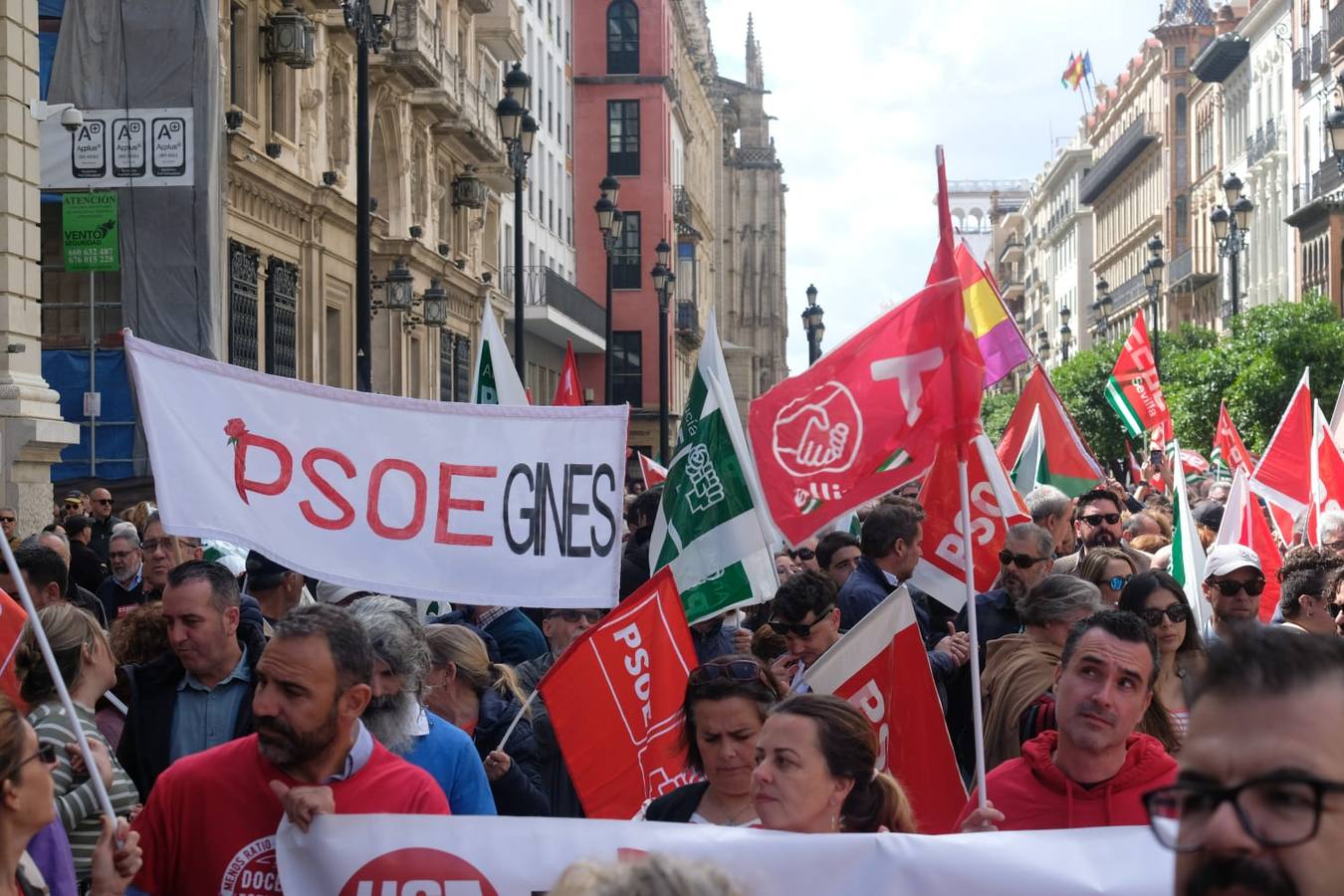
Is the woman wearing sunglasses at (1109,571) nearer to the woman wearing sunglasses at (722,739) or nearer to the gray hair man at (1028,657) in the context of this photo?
the gray hair man at (1028,657)

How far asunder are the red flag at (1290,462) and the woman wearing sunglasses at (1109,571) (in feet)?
19.6

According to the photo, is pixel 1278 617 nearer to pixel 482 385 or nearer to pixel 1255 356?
pixel 482 385

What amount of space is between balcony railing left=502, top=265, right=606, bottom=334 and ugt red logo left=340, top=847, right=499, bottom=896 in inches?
1657

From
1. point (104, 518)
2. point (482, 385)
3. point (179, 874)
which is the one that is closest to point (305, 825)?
point (179, 874)

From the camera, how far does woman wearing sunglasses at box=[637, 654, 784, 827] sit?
5.19m

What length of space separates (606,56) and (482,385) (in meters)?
59.4

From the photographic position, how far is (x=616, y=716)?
6.40 meters

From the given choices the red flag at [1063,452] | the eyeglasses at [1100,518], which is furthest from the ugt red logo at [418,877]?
the red flag at [1063,452]

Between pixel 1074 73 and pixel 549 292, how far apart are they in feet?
345

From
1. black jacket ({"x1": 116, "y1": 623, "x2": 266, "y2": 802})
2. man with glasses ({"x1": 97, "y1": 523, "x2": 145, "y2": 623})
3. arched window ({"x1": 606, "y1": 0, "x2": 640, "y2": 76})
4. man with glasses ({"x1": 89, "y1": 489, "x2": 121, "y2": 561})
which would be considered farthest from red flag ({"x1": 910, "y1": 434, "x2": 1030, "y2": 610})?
arched window ({"x1": 606, "y1": 0, "x2": 640, "y2": 76})

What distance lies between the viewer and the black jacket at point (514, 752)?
661cm

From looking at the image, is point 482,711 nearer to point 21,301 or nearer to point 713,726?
point 713,726

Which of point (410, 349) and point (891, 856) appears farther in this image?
point (410, 349)

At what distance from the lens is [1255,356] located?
3903cm
